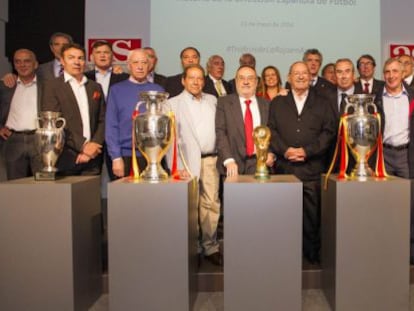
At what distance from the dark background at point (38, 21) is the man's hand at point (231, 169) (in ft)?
10.4

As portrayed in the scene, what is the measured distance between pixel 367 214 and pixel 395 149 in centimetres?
108

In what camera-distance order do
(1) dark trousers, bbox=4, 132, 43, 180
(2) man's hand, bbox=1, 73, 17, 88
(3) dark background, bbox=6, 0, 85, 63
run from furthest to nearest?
(3) dark background, bbox=6, 0, 85, 63 < (2) man's hand, bbox=1, 73, 17, 88 < (1) dark trousers, bbox=4, 132, 43, 180

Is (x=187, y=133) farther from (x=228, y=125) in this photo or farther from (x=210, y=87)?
(x=210, y=87)

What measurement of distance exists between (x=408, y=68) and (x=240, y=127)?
1.86 metres

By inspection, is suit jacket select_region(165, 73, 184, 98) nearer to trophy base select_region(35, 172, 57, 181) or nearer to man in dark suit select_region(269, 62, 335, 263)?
man in dark suit select_region(269, 62, 335, 263)

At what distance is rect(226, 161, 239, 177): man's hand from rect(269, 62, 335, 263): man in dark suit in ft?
1.38

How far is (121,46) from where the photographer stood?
5.25 metres

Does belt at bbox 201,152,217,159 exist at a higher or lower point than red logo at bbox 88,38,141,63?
lower

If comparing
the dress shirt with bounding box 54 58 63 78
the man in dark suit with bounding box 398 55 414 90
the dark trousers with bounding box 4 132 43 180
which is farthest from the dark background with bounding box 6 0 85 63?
the man in dark suit with bounding box 398 55 414 90

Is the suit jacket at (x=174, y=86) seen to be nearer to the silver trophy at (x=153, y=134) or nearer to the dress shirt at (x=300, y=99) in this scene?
the dress shirt at (x=300, y=99)

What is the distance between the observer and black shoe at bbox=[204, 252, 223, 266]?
3195 mm

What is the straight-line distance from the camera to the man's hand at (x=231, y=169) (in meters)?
3.02

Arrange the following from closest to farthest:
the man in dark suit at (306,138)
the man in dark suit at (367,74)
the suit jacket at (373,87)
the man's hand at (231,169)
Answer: the man's hand at (231,169) → the man in dark suit at (306,138) → the suit jacket at (373,87) → the man in dark suit at (367,74)

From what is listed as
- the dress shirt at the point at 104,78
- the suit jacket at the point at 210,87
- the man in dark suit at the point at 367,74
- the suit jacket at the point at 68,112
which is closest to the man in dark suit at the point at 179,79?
the suit jacket at the point at 210,87
